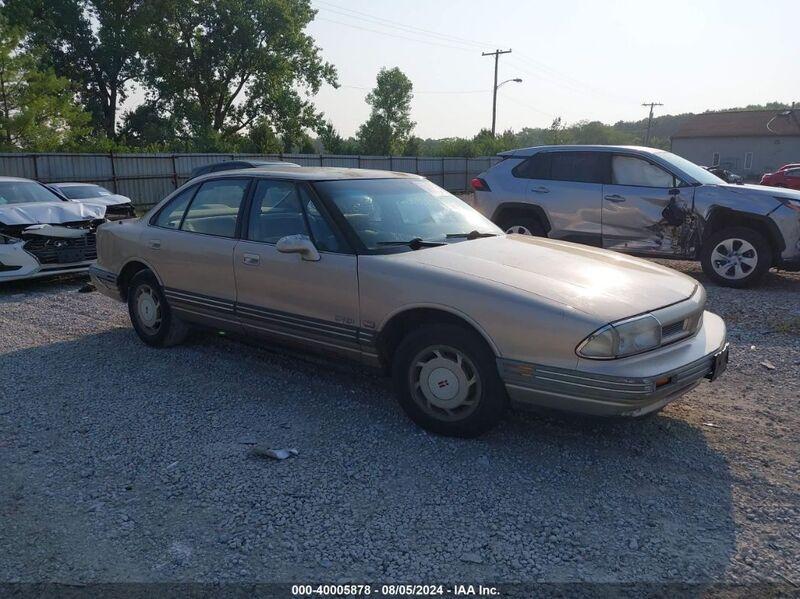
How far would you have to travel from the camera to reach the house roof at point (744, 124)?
2099 inches

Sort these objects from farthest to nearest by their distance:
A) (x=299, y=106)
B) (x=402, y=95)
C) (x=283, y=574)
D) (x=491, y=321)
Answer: (x=402, y=95), (x=299, y=106), (x=491, y=321), (x=283, y=574)

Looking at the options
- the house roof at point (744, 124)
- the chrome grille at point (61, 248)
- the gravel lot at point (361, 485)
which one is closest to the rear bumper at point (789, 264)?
the gravel lot at point (361, 485)

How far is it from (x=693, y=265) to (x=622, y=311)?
293 inches

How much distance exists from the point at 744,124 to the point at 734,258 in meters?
56.4

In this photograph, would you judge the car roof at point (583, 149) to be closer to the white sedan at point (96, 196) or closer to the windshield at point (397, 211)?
the windshield at point (397, 211)

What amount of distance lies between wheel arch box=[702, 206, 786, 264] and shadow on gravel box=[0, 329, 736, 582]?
4670mm

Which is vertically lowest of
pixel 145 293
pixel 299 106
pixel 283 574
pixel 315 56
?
pixel 283 574

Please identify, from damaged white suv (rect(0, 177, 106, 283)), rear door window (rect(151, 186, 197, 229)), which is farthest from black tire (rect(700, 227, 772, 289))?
damaged white suv (rect(0, 177, 106, 283))

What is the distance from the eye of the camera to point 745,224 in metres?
8.01

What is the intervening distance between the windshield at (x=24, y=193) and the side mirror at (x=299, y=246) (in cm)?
689

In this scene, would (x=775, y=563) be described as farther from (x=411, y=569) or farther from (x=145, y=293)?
(x=145, y=293)

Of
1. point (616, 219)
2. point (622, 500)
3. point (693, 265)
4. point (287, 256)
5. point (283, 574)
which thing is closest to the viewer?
point (283, 574)

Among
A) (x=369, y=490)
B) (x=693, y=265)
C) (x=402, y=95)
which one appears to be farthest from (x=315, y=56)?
(x=369, y=490)

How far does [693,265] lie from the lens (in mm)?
10070
